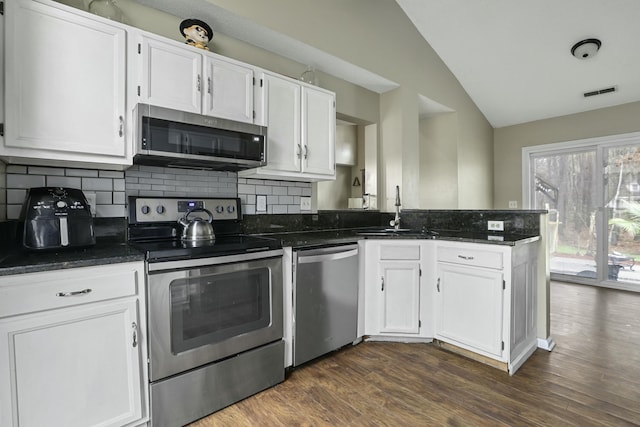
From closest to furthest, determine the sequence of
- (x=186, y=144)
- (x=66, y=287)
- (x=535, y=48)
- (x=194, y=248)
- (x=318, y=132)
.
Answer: (x=66, y=287)
(x=194, y=248)
(x=186, y=144)
(x=318, y=132)
(x=535, y=48)

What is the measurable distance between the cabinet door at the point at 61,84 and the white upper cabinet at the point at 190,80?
0.11m

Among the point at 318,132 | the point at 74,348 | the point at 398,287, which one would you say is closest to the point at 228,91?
the point at 318,132

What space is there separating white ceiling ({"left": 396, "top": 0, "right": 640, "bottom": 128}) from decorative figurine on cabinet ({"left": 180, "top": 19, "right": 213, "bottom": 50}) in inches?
90.0

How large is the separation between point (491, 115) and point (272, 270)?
4.53m

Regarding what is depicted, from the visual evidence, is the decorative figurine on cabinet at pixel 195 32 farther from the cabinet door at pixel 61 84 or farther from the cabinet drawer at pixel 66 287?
the cabinet drawer at pixel 66 287

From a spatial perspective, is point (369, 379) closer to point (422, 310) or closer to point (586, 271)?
point (422, 310)

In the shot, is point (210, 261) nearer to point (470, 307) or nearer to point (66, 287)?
point (66, 287)

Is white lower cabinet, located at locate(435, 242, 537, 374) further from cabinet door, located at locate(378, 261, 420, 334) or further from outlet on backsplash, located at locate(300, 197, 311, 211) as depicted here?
outlet on backsplash, located at locate(300, 197, 311, 211)

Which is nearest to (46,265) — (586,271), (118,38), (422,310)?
(118,38)

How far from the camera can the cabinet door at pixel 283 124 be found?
2.29 metres

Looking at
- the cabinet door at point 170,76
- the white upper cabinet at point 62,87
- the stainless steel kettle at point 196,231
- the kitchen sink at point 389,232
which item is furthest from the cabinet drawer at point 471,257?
the white upper cabinet at point 62,87

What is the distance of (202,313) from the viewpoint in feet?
5.42

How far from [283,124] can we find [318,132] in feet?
1.11

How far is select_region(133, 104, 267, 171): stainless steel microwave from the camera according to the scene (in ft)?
5.49
